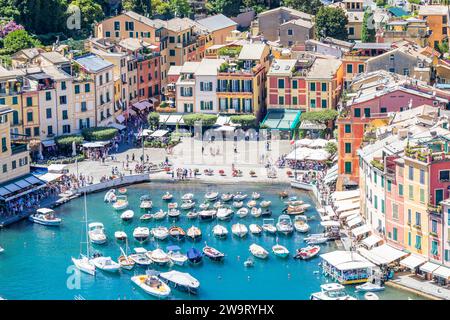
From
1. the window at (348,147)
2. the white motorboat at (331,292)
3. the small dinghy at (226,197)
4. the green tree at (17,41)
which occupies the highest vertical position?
the green tree at (17,41)

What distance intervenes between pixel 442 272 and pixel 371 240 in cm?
865

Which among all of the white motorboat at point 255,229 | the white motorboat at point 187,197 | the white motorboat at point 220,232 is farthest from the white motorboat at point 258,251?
the white motorboat at point 187,197

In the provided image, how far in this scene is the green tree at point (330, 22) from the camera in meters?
121

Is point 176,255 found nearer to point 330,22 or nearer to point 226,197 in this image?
point 226,197

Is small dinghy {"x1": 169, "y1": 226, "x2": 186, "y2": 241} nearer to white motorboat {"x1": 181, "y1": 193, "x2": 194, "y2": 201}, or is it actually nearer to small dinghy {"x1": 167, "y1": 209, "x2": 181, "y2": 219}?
small dinghy {"x1": 167, "y1": 209, "x2": 181, "y2": 219}

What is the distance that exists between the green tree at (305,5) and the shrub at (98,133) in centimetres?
4880

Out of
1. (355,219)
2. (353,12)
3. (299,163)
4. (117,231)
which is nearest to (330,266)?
(355,219)

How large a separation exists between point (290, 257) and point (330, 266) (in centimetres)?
532

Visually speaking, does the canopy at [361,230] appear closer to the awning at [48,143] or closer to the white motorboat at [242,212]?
the white motorboat at [242,212]

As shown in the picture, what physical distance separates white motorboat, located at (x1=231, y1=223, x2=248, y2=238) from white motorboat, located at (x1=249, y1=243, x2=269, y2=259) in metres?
4.11

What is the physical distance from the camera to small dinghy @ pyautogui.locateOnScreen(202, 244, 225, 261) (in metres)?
60.3

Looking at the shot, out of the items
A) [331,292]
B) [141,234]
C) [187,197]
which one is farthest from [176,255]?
[187,197]

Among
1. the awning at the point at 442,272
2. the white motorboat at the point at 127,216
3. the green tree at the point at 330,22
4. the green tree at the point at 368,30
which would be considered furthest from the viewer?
the green tree at the point at 330,22

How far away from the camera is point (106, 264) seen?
194ft
